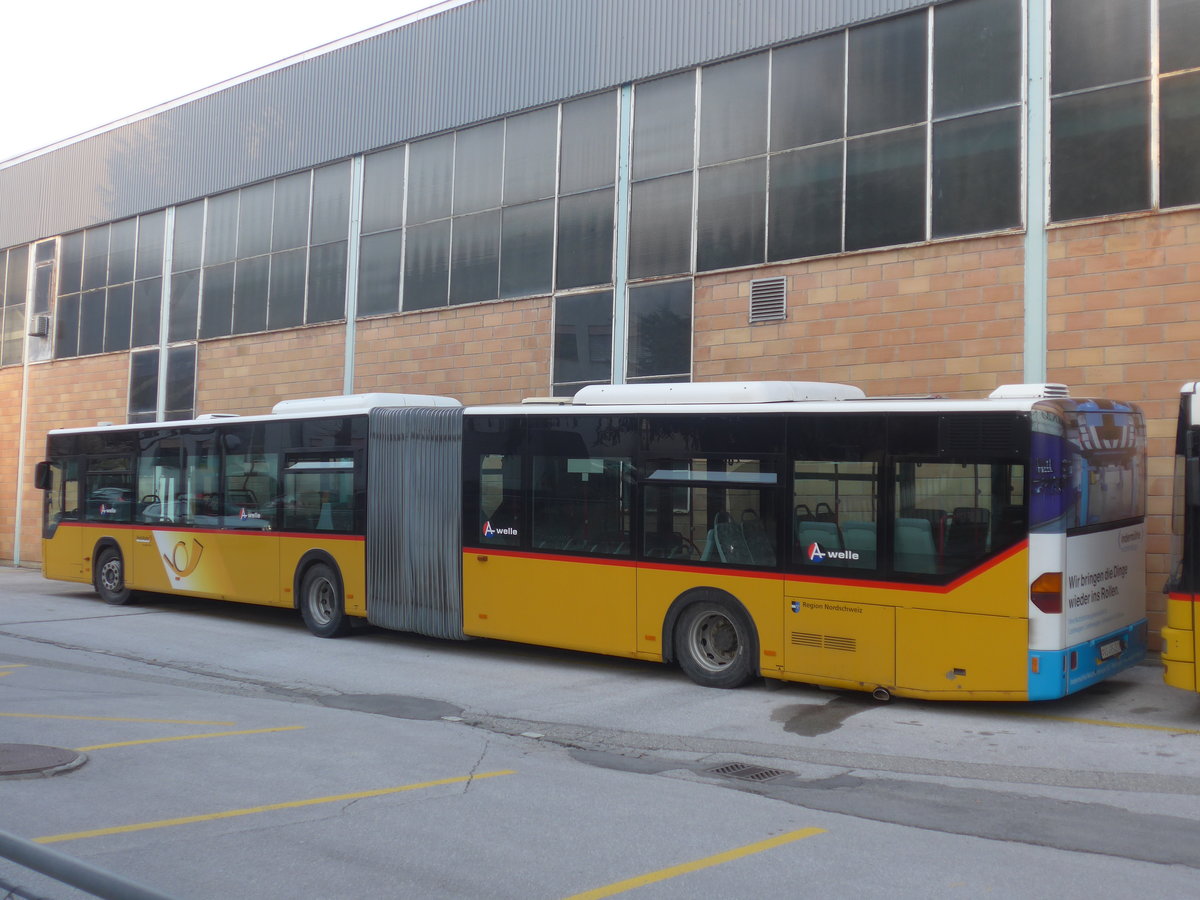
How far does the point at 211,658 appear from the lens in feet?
44.1

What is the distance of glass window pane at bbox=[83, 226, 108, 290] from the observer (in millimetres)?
29109

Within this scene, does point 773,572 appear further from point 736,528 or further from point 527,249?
point 527,249

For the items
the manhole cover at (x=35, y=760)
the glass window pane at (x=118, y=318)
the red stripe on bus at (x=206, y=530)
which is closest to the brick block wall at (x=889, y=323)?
the red stripe on bus at (x=206, y=530)

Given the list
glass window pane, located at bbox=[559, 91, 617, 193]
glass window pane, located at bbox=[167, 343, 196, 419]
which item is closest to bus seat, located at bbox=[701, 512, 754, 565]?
glass window pane, located at bbox=[559, 91, 617, 193]

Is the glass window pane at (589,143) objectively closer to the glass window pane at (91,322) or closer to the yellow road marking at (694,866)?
A: the yellow road marking at (694,866)

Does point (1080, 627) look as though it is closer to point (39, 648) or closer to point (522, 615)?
point (522, 615)

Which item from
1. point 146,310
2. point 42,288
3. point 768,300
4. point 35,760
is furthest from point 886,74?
point 42,288

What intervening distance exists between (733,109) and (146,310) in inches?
677

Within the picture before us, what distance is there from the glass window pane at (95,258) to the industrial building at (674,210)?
0.50 feet

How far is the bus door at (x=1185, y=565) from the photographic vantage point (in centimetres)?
885


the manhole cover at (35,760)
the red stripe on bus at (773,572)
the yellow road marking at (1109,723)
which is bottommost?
the manhole cover at (35,760)

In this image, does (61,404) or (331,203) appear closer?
(331,203)

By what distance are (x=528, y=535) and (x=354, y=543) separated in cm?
311

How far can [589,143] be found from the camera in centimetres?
1892
